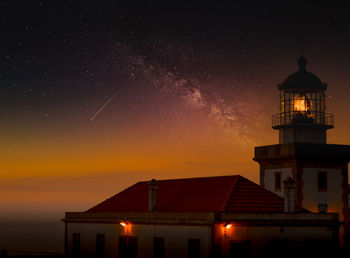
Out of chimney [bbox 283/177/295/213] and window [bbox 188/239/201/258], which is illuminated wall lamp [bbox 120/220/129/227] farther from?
chimney [bbox 283/177/295/213]

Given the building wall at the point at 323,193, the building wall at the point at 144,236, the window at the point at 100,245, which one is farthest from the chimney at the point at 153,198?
the building wall at the point at 323,193

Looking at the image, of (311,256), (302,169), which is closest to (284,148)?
(302,169)

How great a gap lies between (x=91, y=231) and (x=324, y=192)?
15.3 metres

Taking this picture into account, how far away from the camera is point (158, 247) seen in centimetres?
4041

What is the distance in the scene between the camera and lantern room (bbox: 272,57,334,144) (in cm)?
4822

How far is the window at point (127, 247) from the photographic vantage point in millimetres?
42281

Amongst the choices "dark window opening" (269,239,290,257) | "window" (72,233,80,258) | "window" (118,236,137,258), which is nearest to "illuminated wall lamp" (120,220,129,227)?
"window" (118,236,137,258)

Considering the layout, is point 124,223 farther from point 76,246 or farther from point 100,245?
point 76,246

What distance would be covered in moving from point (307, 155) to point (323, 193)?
106 inches

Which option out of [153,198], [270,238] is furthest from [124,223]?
[270,238]

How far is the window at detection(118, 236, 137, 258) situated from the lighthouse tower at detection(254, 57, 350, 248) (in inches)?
423

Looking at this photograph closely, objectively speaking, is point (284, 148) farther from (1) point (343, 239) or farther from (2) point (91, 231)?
(2) point (91, 231)

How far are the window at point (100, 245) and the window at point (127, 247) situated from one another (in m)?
1.95

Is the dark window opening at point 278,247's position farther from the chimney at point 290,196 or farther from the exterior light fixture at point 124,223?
the exterior light fixture at point 124,223
